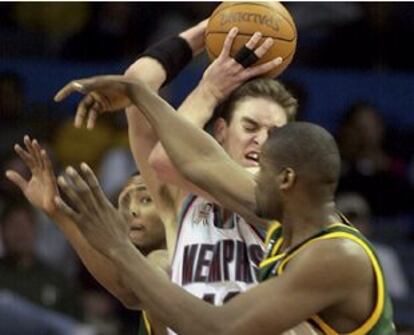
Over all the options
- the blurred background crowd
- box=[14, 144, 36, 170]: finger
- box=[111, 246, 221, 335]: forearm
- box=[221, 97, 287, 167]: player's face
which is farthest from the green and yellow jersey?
A: the blurred background crowd

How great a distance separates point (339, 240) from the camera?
14.1 ft

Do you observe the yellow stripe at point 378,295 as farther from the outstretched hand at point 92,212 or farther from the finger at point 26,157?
the finger at point 26,157

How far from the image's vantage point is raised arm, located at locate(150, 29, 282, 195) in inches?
204

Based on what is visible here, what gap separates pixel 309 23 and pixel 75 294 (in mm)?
3009

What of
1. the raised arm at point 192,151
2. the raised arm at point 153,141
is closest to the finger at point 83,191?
the raised arm at point 192,151

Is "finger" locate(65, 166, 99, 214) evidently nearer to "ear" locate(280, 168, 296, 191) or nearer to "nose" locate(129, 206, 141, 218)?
"ear" locate(280, 168, 296, 191)

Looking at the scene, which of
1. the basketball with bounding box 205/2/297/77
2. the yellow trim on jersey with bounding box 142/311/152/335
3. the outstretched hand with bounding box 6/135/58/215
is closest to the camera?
the outstretched hand with bounding box 6/135/58/215

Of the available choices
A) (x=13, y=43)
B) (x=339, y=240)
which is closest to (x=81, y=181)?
(x=339, y=240)

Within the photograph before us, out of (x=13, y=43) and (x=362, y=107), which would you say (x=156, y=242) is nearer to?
(x=362, y=107)

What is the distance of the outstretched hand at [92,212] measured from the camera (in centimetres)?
409

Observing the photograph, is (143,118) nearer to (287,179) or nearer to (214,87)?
(214,87)

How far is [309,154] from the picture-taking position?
4355 mm

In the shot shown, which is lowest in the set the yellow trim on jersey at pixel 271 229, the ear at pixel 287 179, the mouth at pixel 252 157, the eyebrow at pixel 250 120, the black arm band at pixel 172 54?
the yellow trim on jersey at pixel 271 229

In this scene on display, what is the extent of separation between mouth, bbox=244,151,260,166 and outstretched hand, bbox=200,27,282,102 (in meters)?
0.25
